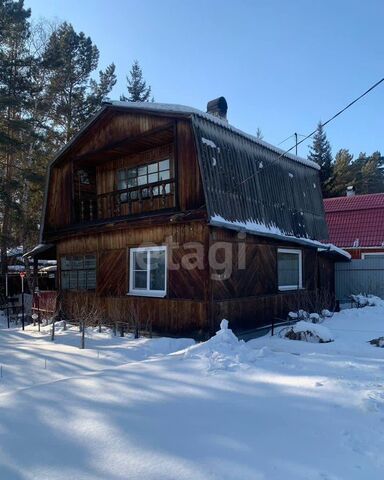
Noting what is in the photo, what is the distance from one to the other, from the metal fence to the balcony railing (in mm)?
8691

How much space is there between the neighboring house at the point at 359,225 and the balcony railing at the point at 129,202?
Answer: 11790 mm

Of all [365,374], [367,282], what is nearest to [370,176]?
[367,282]

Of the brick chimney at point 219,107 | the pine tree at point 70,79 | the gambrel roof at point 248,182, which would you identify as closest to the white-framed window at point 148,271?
the gambrel roof at point 248,182

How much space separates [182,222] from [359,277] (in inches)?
387

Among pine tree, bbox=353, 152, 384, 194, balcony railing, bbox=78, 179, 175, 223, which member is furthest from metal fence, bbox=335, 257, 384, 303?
pine tree, bbox=353, 152, 384, 194

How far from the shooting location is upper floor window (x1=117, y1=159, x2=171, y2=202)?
40.7 feet

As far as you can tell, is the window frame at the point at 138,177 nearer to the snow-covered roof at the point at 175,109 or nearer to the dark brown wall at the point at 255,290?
the snow-covered roof at the point at 175,109

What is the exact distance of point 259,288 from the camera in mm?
11453

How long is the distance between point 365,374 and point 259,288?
5.49 metres

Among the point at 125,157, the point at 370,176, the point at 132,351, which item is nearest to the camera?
the point at 132,351

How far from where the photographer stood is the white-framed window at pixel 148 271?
10914 millimetres

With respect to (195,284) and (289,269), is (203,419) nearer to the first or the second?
(195,284)

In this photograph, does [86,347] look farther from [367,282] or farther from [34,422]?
[367,282]

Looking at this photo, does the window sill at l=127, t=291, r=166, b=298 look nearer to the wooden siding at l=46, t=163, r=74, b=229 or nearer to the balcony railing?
the balcony railing
